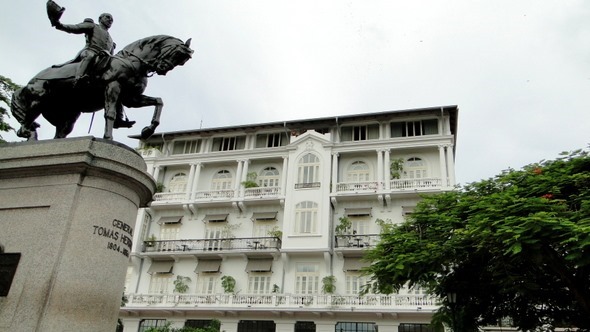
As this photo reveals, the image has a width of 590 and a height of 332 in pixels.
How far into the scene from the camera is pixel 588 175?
41.2ft

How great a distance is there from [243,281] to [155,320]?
6.21m

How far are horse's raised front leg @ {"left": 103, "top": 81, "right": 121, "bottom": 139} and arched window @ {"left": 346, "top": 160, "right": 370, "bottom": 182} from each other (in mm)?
24623

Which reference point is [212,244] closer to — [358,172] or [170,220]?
[170,220]

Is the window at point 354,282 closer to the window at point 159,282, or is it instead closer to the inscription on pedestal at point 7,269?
the window at point 159,282

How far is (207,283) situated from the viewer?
98.8ft

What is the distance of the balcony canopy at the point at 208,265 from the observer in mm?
29984

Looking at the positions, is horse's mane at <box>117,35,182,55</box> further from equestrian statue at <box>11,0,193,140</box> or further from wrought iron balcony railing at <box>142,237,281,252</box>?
wrought iron balcony railing at <box>142,237,281,252</box>

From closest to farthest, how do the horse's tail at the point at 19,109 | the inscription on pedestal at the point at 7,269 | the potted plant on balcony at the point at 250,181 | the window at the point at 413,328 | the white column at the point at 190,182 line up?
1. the inscription on pedestal at the point at 7,269
2. the horse's tail at the point at 19,109
3. the window at the point at 413,328
4. the potted plant on balcony at the point at 250,181
5. the white column at the point at 190,182

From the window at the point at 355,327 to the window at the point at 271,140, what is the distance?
42.2 feet

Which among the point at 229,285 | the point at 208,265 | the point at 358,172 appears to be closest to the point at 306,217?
the point at 358,172

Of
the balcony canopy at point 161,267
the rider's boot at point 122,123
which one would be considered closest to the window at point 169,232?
the balcony canopy at point 161,267

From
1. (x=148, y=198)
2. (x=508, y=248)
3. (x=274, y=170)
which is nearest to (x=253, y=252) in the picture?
(x=274, y=170)

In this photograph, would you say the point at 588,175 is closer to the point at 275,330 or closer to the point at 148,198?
the point at 148,198

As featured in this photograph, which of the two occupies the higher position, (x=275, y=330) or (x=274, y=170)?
(x=274, y=170)
